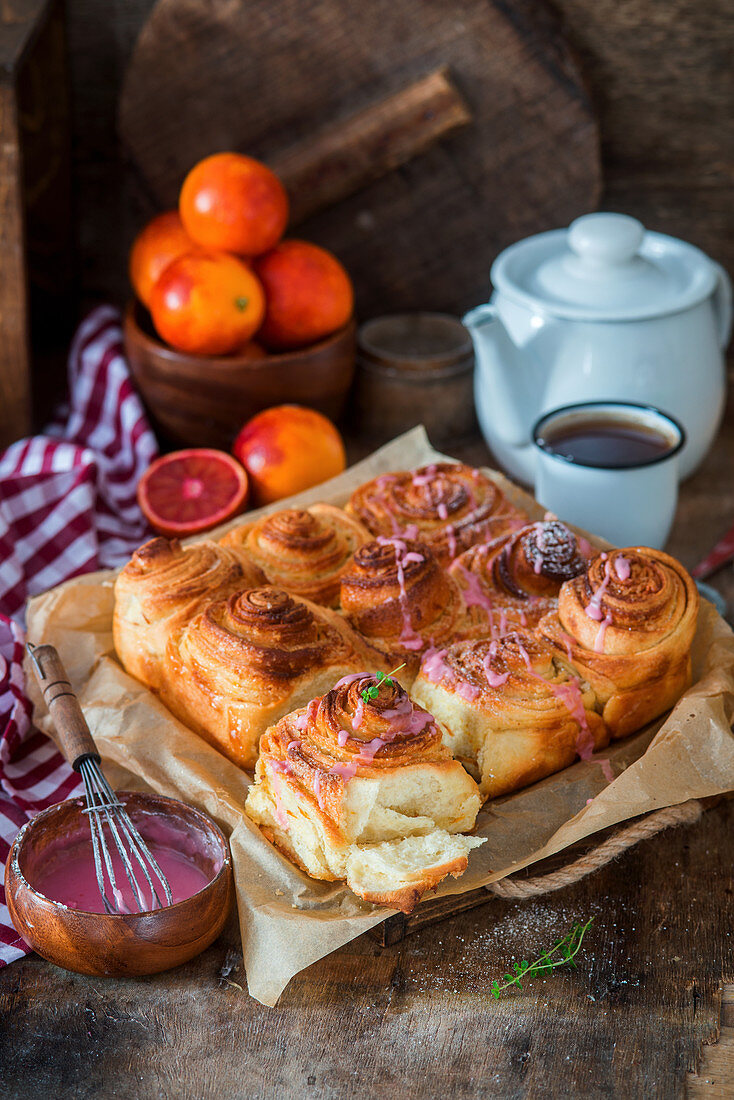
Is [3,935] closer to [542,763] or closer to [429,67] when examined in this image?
[542,763]

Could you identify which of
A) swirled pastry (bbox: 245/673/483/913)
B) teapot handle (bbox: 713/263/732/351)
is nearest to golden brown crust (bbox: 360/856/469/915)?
swirled pastry (bbox: 245/673/483/913)

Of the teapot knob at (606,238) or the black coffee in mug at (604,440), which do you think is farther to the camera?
the teapot knob at (606,238)

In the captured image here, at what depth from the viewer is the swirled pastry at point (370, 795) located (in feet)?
4.44

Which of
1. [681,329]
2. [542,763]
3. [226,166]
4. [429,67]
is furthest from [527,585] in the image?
[429,67]

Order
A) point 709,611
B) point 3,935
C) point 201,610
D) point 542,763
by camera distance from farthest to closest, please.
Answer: point 709,611
point 201,610
point 542,763
point 3,935

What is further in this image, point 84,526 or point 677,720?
point 84,526

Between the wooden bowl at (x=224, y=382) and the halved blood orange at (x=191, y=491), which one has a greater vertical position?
the wooden bowl at (x=224, y=382)

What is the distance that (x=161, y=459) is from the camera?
7.41ft

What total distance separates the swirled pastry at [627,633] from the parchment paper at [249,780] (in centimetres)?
5

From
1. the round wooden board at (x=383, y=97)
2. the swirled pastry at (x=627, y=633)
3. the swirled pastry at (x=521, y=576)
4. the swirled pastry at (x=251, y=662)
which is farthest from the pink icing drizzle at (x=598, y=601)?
the round wooden board at (x=383, y=97)

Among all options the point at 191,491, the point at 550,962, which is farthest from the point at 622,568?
the point at 191,491

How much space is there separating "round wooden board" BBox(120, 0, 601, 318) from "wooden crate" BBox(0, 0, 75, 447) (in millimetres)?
191

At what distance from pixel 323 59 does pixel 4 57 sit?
734mm

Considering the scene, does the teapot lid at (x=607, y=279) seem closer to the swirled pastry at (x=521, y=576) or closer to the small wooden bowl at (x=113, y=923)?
the swirled pastry at (x=521, y=576)
